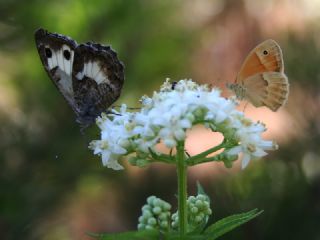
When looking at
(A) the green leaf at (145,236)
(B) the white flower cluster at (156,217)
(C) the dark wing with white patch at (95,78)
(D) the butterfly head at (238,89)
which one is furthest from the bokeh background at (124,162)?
(A) the green leaf at (145,236)

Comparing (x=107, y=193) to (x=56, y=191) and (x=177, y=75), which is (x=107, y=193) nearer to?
(x=56, y=191)

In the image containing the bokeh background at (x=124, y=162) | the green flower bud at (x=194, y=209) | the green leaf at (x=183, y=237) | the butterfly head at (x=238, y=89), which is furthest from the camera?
the bokeh background at (x=124, y=162)

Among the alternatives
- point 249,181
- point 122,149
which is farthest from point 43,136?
point 122,149

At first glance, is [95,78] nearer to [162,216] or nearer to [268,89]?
[268,89]

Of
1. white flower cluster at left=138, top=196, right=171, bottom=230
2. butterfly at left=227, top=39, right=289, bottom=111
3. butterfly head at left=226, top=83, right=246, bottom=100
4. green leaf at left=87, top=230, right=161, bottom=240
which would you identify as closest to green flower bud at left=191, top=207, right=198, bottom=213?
white flower cluster at left=138, top=196, right=171, bottom=230

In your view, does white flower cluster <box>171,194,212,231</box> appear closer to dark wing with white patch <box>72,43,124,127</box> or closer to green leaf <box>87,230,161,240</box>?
green leaf <box>87,230,161,240</box>

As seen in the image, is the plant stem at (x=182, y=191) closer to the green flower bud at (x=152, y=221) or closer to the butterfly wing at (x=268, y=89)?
the green flower bud at (x=152, y=221)
